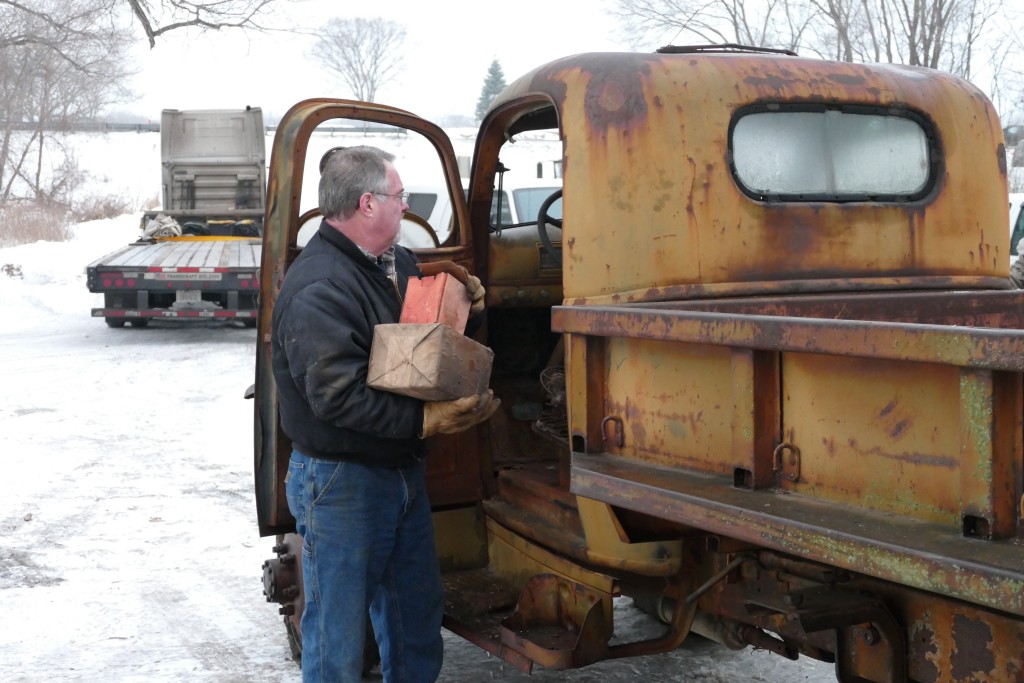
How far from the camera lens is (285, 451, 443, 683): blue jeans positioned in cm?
333

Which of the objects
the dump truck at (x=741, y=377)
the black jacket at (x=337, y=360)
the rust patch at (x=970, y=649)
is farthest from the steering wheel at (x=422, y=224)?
the rust patch at (x=970, y=649)

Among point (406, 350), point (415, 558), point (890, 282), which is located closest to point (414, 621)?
point (415, 558)

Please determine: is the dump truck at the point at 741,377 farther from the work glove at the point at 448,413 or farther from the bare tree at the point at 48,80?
the bare tree at the point at 48,80

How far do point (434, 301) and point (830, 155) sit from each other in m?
1.43

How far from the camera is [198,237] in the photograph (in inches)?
676

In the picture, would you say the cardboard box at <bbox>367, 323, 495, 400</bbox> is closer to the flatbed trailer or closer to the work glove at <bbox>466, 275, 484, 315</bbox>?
the work glove at <bbox>466, 275, 484, 315</bbox>

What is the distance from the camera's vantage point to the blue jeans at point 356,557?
333 centimetres

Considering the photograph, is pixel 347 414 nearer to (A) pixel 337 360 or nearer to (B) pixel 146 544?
(A) pixel 337 360

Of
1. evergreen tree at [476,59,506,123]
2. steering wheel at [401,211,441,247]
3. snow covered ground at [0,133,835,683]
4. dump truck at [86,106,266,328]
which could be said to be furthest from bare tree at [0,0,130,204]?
evergreen tree at [476,59,506,123]

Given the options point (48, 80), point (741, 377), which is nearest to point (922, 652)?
point (741, 377)

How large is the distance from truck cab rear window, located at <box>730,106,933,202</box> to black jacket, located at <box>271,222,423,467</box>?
Result: 3.95ft

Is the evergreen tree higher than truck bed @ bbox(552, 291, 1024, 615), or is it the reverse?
the evergreen tree

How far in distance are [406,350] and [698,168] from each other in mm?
1064

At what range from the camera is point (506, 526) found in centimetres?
416
